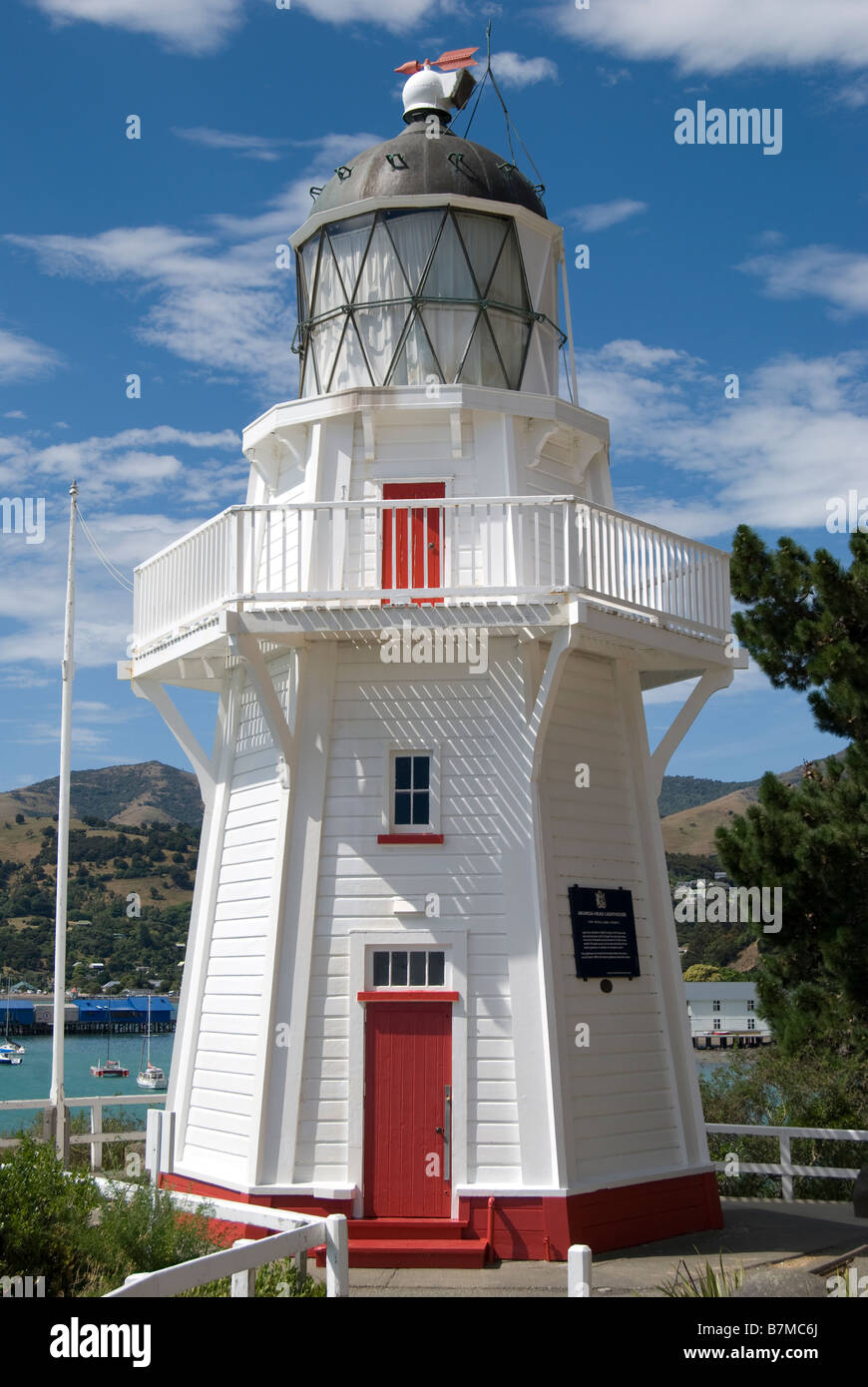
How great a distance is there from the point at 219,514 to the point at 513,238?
495 cm

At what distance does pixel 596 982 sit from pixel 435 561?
4776mm

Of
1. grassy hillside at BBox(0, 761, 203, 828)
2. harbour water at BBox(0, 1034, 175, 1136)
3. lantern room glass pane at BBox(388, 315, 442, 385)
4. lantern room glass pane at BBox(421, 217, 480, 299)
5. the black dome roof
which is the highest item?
grassy hillside at BBox(0, 761, 203, 828)

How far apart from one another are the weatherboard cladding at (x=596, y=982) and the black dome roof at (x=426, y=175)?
555 centimetres

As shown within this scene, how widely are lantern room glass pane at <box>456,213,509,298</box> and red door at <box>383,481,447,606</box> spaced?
242 cm

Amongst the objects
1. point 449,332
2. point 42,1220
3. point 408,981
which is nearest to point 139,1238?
point 42,1220

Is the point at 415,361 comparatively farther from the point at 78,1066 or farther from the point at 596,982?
the point at 78,1066

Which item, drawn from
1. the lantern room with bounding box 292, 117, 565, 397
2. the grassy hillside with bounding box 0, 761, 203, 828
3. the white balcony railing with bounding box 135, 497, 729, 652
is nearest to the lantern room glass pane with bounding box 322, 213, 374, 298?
the lantern room with bounding box 292, 117, 565, 397

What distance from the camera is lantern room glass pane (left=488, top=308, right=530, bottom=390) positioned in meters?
15.7

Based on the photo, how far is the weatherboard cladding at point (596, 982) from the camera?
13867mm

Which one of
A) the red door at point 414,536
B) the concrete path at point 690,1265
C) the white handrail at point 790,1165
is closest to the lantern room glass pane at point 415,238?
the red door at point 414,536

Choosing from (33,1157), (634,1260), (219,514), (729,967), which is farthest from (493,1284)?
(729,967)

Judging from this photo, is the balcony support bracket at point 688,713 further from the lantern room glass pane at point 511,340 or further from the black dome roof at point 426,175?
the black dome roof at point 426,175

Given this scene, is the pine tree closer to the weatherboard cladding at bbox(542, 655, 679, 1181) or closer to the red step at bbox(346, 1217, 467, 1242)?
the weatherboard cladding at bbox(542, 655, 679, 1181)

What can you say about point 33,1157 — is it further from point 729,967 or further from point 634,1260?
point 729,967
